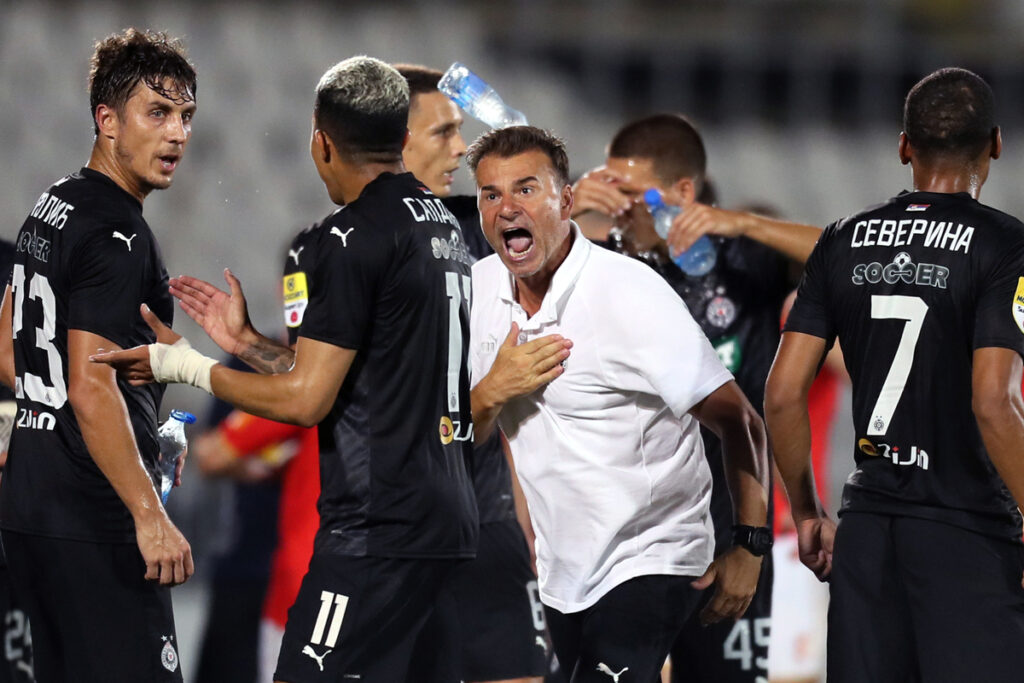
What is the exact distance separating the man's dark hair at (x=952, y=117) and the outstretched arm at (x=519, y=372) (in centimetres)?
107

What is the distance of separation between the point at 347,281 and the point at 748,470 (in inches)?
47.3

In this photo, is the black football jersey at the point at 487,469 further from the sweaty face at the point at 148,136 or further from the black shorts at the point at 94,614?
the black shorts at the point at 94,614

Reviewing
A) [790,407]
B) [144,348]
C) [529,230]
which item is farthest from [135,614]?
[790,407]

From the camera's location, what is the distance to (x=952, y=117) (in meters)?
3.39

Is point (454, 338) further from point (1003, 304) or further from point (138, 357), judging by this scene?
point (1003, 304)

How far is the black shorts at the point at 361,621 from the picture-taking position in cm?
310

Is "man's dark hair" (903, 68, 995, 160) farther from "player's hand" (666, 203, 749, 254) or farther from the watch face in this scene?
the watch face

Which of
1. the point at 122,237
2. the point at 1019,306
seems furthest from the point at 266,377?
the point at 1019,306

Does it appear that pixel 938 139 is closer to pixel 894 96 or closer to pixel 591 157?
pixel 591 157

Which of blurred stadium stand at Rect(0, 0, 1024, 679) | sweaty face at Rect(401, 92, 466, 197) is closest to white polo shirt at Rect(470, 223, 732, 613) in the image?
sweaty face at Rect(401, 92, 466, 197)

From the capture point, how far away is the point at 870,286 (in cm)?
340

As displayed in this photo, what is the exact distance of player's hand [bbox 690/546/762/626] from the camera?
349 cm

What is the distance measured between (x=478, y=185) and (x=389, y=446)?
90cm

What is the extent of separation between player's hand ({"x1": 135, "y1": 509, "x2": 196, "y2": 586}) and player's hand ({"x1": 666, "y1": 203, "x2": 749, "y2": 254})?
1.75 meters
